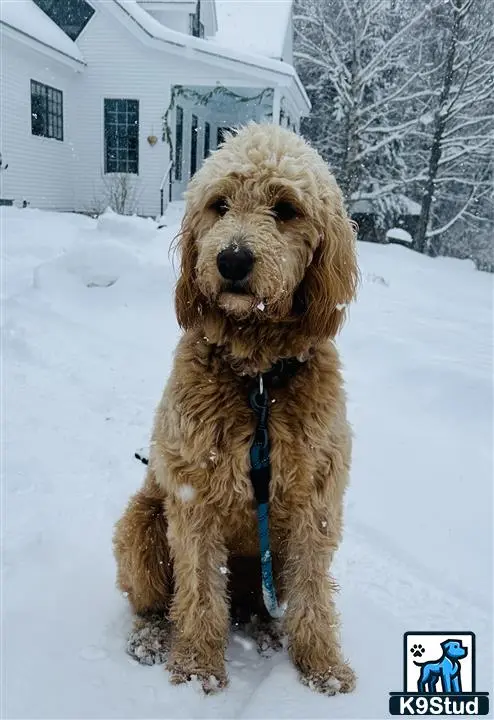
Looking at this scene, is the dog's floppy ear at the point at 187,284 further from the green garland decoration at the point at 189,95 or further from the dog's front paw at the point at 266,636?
the green garland decoration at the point at 189,95

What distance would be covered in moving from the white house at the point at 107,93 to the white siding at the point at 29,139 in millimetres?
28

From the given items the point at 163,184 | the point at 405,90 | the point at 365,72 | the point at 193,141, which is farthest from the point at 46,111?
the point at 405,90

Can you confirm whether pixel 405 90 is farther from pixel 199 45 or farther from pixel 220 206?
pixel 220 206

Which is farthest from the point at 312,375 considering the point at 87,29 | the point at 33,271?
the point at 87,29

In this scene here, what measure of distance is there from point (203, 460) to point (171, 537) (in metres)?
0.45

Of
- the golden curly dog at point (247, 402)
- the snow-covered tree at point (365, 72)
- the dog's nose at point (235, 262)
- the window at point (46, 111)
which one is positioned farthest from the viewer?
the snow-covered tree at point (365, 72)

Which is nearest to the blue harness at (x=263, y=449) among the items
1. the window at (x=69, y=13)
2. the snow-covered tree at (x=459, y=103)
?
the window at (x=69, y=13)

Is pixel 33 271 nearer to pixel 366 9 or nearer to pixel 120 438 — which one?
pixel 120 438

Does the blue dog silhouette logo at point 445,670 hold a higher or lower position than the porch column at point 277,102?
lower

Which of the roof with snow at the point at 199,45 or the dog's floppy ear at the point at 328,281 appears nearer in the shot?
the dog's floppy ear at the point at 328,281

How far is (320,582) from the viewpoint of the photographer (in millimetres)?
2535

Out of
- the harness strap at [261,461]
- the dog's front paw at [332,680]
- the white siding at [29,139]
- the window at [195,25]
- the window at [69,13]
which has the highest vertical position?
the window at [195,25]

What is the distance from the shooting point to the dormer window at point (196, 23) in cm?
1954

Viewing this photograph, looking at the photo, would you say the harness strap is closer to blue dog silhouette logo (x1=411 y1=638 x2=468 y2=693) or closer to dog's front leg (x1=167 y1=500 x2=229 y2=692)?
dog's front leg (x1=167 y1=500 x2=229 y2=692)
